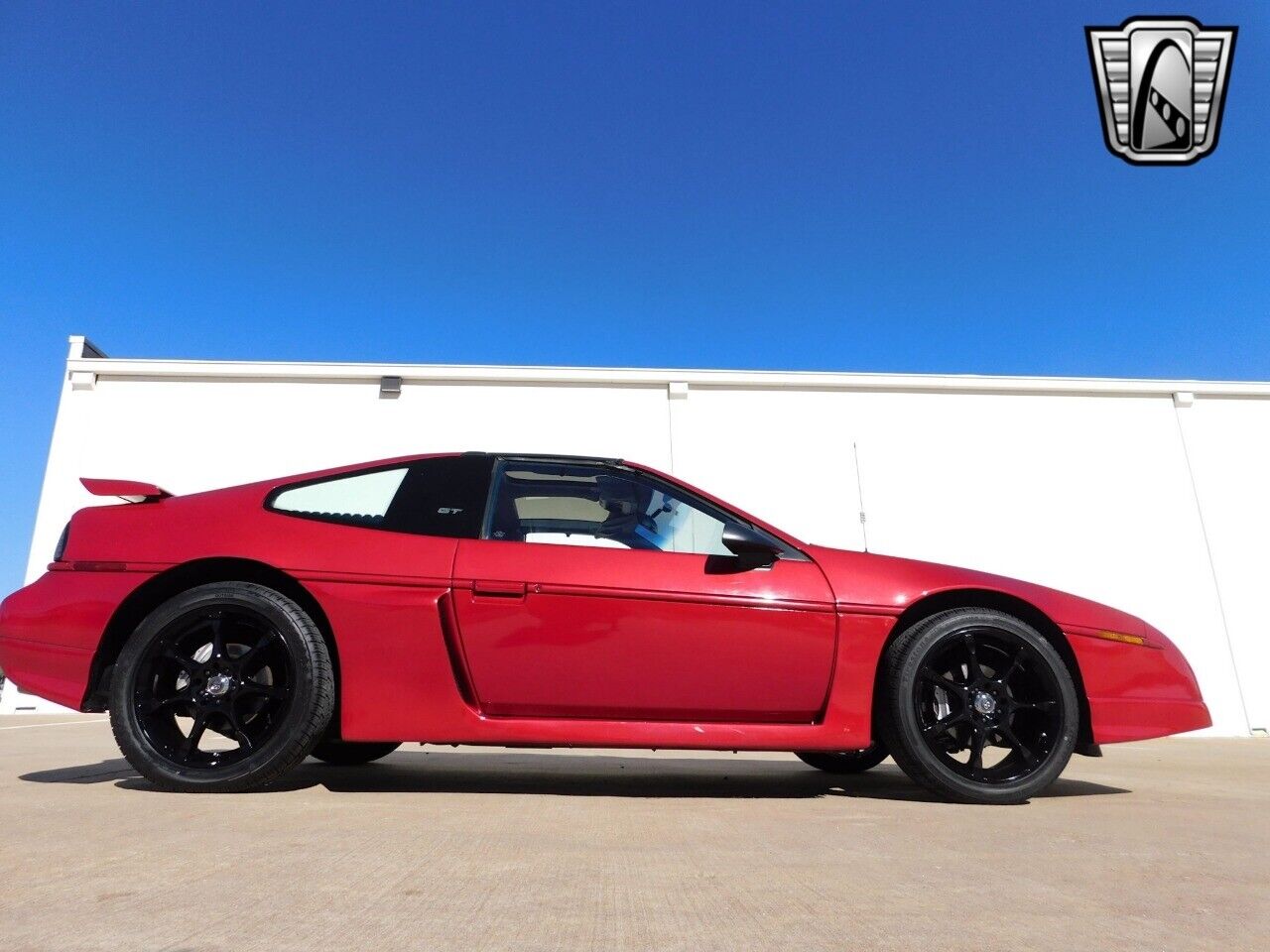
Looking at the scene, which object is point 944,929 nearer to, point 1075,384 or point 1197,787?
point 1197,787

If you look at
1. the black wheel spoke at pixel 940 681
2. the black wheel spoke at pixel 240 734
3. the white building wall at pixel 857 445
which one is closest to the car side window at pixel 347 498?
the black wheel spoke at pixel 240 734

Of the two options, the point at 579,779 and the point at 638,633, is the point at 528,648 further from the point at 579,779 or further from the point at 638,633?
the point at 579,779

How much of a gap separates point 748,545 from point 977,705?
967 mm

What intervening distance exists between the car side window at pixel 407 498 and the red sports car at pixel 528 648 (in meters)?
0.02

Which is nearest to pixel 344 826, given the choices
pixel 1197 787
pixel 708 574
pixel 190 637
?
pixel 190 637

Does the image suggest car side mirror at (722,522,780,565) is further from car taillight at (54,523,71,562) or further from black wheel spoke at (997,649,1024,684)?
car taillight at (54,523,71,562)

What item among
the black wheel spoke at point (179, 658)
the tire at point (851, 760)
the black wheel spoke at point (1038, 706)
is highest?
the black wheel spoke at point (179, 658)

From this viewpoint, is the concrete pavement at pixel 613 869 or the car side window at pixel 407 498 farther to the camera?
the car side window at pixel 407 498

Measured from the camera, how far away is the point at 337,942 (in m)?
0.95

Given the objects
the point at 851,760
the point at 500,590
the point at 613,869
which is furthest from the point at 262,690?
the point at 851,760

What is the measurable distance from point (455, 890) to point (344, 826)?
2.26 feet

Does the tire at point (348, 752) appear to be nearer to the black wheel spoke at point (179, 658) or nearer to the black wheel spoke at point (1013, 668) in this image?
the black wheel spoke at point (179, 658)

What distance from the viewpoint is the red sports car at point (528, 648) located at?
2281 mm

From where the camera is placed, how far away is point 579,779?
283 cm
